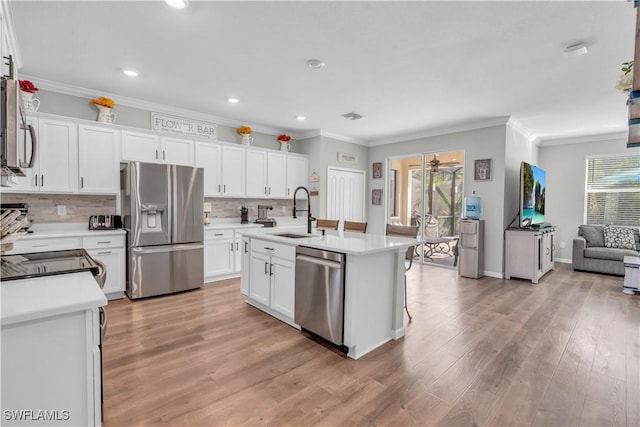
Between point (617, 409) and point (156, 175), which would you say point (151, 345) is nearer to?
point (156, 175)

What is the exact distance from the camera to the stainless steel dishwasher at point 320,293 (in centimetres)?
251

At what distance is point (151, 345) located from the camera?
268cm

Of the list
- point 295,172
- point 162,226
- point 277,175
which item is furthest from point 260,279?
point 295,172

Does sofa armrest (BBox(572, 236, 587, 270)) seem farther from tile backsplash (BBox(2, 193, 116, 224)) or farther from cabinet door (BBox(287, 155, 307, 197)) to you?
tile backsplash (BBox(2, 193, 116, 224))

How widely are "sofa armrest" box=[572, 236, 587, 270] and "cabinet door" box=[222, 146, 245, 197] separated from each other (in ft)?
20.1

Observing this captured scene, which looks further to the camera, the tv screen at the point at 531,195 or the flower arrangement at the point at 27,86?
the tv screen at the point at 531,195

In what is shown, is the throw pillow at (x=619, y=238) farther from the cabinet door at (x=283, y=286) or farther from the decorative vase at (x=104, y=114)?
the decorative vase at (x=104, y=114)

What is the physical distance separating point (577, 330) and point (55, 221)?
19.6ft

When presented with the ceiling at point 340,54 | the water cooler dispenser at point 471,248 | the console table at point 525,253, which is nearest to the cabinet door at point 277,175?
the ceiling at point 340,54

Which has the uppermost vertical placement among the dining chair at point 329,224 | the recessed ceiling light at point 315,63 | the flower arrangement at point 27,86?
the recessed ceiling light at point 315,63

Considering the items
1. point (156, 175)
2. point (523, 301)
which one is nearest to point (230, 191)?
point (156, 175)

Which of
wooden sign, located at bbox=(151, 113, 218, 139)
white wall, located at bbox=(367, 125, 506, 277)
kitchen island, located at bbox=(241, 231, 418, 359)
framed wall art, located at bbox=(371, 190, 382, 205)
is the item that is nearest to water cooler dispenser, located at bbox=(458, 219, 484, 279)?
white wall, located at bbox=(367, 125, 506, 277)

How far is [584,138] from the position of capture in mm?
6445

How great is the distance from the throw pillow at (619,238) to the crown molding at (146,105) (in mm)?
6260
